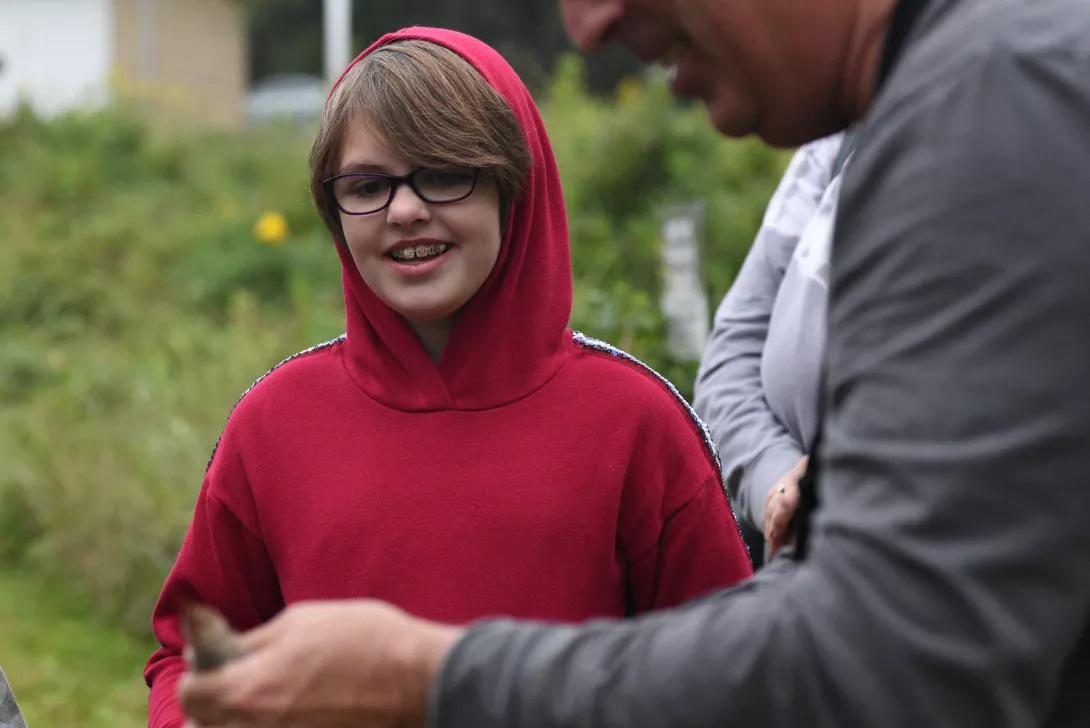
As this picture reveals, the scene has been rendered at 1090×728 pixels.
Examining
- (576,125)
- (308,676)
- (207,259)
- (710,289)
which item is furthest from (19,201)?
(308,676)

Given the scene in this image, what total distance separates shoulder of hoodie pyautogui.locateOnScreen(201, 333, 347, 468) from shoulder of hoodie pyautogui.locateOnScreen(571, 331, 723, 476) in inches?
16.4

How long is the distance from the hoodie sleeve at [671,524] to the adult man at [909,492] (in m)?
1.01

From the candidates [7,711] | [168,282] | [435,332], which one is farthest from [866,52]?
[168,282]

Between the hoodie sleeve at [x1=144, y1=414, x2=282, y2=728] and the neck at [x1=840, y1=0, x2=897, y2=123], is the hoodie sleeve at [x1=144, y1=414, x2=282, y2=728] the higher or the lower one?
the lower one

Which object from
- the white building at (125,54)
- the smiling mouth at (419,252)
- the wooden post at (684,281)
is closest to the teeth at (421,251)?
the smiling mouth at (419,252)

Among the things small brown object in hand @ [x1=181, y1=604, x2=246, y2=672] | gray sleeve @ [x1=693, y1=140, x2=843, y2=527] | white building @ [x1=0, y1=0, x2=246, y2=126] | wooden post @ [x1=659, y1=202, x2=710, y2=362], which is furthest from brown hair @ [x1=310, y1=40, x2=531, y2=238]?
white building @ [x1=0, y1=0, x2=246, y2=126]

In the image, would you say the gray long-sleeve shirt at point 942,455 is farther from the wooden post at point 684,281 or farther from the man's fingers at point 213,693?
the wooden post at point 684,281

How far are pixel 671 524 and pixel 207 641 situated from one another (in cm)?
113

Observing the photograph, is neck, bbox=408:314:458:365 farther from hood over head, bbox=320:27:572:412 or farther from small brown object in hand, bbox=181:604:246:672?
small brown object in hand, bbox=181:604:246:672

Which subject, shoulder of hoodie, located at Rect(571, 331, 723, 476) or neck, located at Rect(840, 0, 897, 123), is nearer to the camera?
neck, located at Rect(840, 0, 897, 123)

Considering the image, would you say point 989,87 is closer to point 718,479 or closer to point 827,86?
point 827,86

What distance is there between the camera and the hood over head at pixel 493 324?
2.19 metres

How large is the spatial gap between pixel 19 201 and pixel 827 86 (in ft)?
33.1

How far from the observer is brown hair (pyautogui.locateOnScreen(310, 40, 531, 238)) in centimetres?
214
